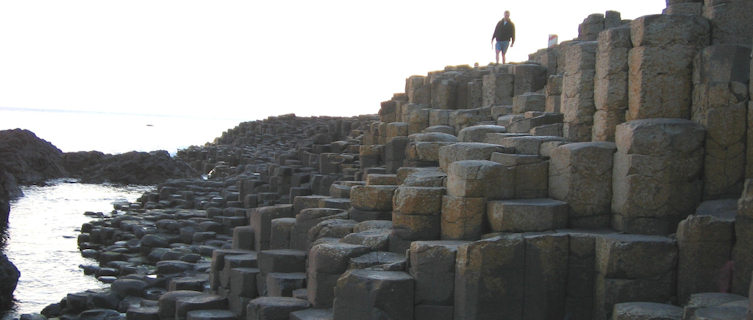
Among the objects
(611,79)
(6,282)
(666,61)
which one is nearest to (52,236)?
(6,282)

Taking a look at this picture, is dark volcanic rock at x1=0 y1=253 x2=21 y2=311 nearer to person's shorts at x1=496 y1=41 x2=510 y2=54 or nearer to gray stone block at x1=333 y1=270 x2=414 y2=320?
gray stone block at x1=333 y1=270 x2=414 y2=320

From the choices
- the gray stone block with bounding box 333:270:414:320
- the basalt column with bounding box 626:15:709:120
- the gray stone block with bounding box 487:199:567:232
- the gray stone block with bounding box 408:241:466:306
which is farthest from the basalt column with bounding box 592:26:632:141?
the gray stone block with bounding box 333:270:414:320

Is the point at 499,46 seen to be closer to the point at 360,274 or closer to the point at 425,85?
the point at 425,85

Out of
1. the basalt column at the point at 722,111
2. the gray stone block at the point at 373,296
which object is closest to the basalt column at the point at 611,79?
the basalt column at the point at 722,111

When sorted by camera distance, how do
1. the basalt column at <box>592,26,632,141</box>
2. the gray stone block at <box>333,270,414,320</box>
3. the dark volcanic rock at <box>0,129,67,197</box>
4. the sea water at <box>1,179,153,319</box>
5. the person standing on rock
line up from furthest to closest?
the dark volcanic rock at <box>0,129,67,197</box>
the person standing on rock
the sea water at <box>1,179,153,319</box>
the basalt column at <box>592,26,632,141</box>
the gray stone block at <box>333,270,414,320</box>

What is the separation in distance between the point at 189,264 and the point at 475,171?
24.0 feet

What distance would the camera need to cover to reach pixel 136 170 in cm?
3341

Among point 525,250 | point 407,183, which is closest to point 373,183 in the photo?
point 407,183

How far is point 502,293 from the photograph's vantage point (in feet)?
25.2

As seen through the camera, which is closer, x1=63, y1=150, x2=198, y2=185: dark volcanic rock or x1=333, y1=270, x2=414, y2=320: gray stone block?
x1=333, y1=270, x2=414, y2=320: gray stone block

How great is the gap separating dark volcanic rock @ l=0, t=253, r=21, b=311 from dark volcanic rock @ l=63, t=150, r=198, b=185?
21329 millimetres

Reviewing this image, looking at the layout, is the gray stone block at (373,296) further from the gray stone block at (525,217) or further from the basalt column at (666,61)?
the basalt column at (666,61)

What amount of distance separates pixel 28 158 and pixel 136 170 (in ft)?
14.3

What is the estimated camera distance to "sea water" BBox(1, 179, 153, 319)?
13062 millimetres
